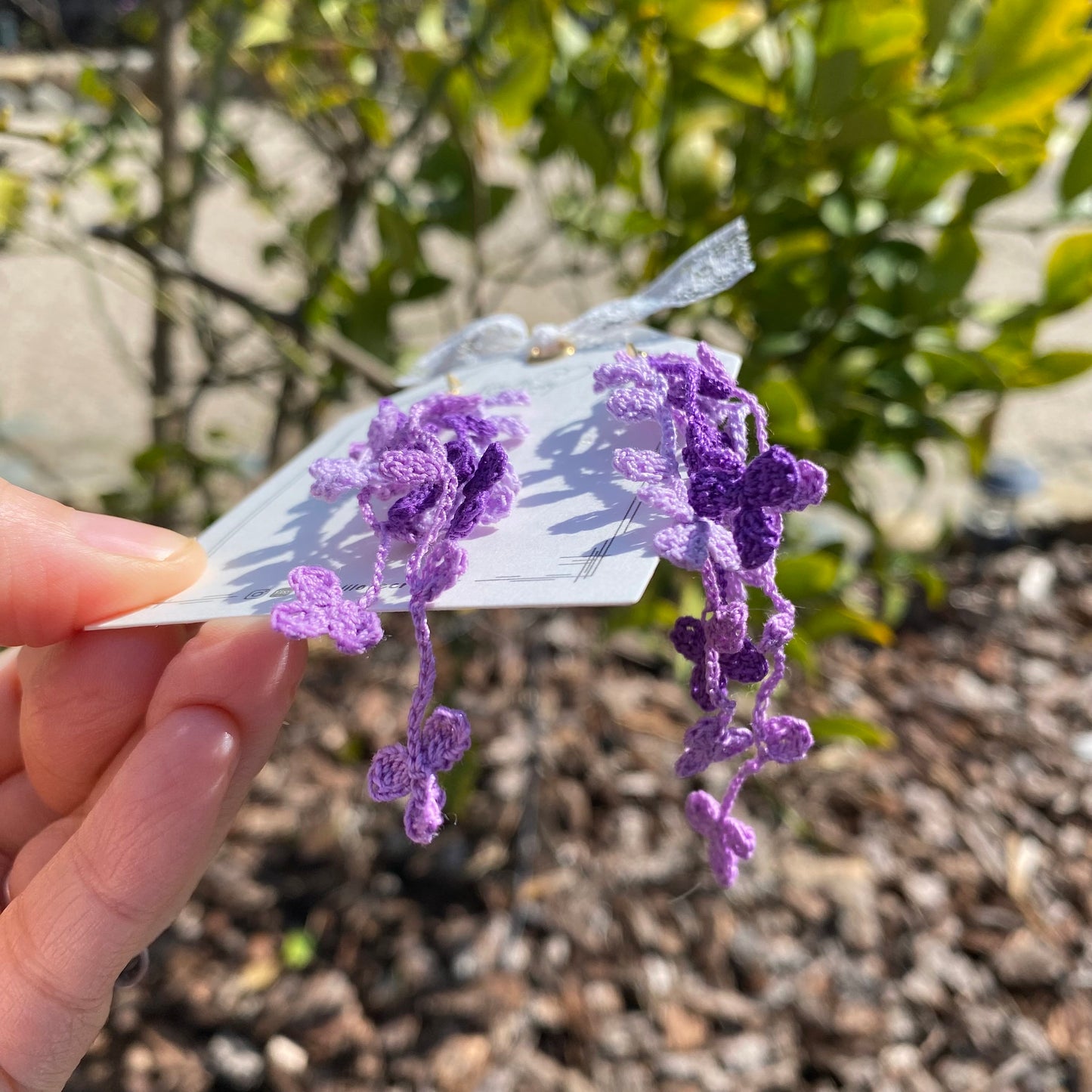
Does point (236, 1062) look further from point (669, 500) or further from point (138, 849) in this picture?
point (669, 500)

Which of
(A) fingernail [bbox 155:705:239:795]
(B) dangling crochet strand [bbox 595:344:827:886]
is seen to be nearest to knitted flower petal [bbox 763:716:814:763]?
(B) dangling crochet strand [bbox 595:344:827:886]

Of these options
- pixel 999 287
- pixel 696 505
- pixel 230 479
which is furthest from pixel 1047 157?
pixel 999 287

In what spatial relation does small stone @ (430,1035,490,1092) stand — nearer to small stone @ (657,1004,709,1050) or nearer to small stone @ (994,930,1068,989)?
small stone @ (657,1004,709,1050)

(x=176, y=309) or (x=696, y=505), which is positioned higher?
(x=696, y=505)

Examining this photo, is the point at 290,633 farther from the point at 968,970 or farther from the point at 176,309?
the point at 968,970

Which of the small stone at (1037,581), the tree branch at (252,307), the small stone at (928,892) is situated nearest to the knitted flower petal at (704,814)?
the tree branch at (252,307)

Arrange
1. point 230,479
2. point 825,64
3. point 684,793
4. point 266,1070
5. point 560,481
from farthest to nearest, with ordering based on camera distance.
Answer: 1. point 230,479
2. point 684,793
3. point 266,1070
4. point 825,64
5. point 560,481
